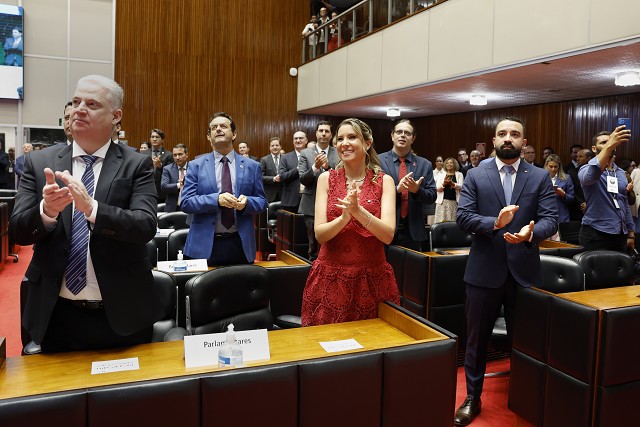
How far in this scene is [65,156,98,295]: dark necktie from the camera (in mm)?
1665

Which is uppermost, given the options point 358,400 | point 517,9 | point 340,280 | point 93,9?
point 93,9

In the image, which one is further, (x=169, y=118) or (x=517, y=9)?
(x=169, y=118)

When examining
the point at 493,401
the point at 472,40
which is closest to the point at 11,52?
the point at 472,40

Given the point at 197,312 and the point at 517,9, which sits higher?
the point at 517,9

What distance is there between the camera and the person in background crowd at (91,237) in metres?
1.63

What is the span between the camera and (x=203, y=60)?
479 inches

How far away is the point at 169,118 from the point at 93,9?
2.83 metres

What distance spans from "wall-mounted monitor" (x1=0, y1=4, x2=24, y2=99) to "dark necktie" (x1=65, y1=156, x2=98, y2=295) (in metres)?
11.0

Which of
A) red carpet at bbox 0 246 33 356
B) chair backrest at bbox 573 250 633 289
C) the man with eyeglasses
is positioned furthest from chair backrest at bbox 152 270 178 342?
chair backrest at bbox 573 250 633 289

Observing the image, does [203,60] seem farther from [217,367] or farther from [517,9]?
[217,367]

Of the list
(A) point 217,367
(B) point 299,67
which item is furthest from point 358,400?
(B) point 299,67

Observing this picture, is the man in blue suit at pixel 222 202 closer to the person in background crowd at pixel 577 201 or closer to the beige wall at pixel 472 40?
the beige wall at pixel 472 40

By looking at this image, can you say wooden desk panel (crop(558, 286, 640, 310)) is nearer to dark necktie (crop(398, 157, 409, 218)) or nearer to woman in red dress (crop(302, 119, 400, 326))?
woman in red dress (crop(302, 119, 400, 326))

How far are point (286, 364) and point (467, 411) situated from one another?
164cm
